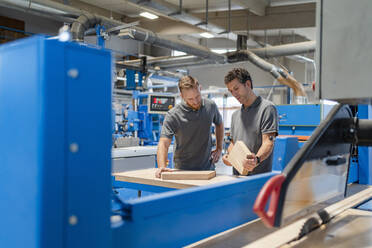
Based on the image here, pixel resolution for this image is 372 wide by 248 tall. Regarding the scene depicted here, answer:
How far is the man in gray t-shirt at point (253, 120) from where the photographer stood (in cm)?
212

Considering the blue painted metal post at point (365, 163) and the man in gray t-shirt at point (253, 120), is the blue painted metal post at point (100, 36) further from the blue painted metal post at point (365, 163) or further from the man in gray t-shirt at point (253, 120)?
the blue painted metal post at point (365, 163)

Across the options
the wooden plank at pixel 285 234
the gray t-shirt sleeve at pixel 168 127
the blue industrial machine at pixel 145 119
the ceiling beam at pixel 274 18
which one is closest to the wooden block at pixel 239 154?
the wooden plank at pixel 285 234

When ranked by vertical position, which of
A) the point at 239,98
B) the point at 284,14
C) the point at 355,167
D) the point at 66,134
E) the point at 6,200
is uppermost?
the point at 284,14

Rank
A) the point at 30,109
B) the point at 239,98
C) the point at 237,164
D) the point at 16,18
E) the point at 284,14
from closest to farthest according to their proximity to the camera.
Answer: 1. the point at 30,109
2. the point at 237,164
3. the point at 239,98
4. the point at 284,14
5. the point at 16,18

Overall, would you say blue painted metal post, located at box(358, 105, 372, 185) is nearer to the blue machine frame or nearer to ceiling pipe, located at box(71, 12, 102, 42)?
the blue machine frame

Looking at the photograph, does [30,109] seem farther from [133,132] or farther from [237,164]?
[133,132]

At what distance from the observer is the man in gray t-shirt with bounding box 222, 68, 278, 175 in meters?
2.12

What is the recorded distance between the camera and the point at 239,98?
2.27 meters

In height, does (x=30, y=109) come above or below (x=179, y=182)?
above

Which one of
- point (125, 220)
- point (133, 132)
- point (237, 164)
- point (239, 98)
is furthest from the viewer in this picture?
point (133, 132)

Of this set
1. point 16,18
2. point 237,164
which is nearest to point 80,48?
point 237,164

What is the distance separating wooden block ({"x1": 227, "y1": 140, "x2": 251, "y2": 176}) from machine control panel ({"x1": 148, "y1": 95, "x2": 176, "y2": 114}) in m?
3.85

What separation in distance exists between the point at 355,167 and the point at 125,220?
6.54ft

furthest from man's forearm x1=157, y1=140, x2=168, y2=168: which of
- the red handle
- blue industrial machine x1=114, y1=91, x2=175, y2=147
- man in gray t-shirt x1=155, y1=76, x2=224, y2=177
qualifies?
blue industrial machine x1=114, y1=91, x2=175, y2=147
